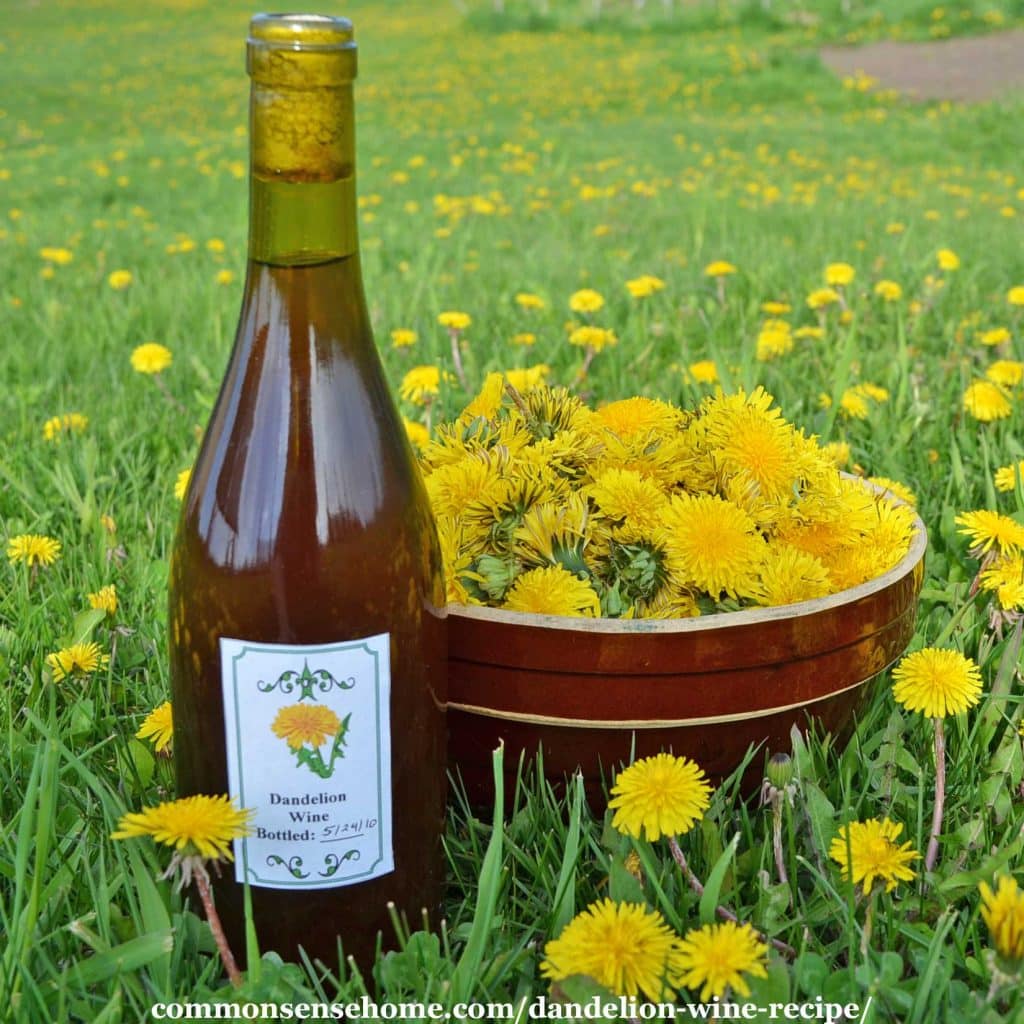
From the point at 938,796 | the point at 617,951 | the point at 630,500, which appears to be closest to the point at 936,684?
the point at 938,796

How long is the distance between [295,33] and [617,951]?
2.63 ft

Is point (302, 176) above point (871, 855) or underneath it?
above

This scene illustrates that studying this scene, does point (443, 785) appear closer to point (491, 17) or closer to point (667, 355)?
point (667, 355)

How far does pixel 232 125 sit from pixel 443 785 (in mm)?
10999

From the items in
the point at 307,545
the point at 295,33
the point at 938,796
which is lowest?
the point at 938,796

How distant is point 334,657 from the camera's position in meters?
1.07

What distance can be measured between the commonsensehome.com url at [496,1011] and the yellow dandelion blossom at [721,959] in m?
0.07

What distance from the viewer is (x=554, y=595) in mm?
1302

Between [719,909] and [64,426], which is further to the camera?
[64,426]

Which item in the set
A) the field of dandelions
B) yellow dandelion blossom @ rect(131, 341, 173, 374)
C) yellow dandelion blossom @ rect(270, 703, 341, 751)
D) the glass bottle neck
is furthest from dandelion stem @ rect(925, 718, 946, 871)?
yellow dandelion blossom @ rect(131, 341, 173, 374)

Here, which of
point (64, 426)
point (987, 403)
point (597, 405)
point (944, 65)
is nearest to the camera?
point (987, 403)

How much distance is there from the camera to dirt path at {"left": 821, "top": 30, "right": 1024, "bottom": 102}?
11297mm

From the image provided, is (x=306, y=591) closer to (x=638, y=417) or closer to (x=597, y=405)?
(x=638, y=417)

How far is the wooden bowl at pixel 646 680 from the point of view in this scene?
4.19 feet
